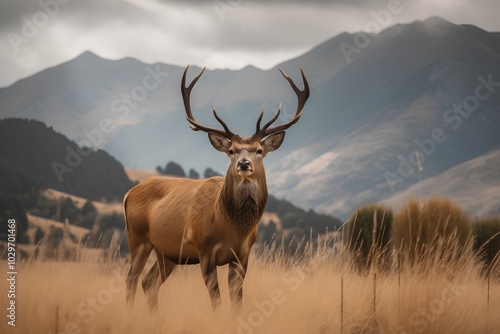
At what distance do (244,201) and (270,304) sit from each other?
1.35 m

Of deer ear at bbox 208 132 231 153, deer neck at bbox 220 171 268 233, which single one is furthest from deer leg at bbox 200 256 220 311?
deer ear at bbox 208 132 231 153

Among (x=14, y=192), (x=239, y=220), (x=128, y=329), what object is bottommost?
(x=14, y=192)

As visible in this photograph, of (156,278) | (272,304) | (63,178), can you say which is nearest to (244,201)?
(272,304)

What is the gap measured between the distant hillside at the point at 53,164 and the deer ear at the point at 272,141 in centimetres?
5783

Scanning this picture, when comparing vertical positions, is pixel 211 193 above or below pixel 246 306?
above

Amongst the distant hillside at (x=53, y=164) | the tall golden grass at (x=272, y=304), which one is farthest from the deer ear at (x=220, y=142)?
the distant hillside at (x=53, y=164)

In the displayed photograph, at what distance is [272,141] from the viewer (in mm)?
8227

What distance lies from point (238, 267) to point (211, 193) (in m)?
1.00

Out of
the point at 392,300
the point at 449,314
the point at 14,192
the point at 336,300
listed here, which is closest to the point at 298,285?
the point at 336,300

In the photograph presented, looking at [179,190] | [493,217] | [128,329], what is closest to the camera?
[128,329]

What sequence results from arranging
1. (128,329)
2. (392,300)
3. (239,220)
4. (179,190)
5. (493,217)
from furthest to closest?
(493,217)
(179,190)
(392,300)
(239,220)
(128,329)

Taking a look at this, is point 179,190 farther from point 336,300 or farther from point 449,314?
point 449,314

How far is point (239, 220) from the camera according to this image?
305 inches

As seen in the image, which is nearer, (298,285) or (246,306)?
(246,306)
